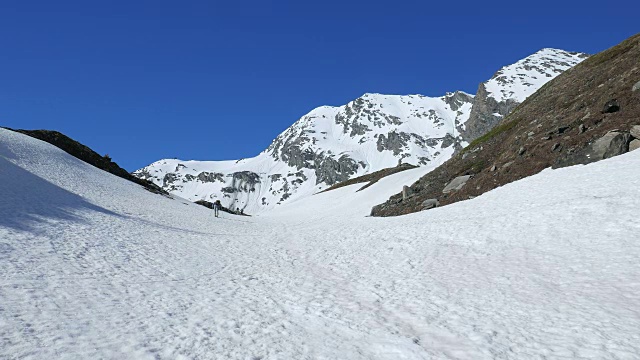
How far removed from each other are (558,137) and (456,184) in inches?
362

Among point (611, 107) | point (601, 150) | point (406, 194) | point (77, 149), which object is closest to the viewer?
point (601, 150)

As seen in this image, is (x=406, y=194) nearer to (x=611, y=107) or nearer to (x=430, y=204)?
(x=430, y=204)

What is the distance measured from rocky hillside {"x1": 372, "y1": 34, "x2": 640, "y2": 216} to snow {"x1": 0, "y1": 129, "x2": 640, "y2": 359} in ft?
10.7

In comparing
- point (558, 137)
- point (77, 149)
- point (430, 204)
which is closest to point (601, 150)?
point (558, 137)

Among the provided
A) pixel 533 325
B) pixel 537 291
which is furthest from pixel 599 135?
pixel 533 325

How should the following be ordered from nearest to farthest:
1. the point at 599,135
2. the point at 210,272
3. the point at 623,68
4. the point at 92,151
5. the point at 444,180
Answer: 1. the point at 210,272
2. the point at 599,135
3. the point at 623,68
4. the point at 444,180
5. the point at 92,151

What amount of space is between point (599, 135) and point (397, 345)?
27078mm

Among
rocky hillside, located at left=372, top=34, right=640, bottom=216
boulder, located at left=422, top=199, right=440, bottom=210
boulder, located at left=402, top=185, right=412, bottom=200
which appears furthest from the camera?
boulder, located at left=402, top=185, right=412, bottom=200

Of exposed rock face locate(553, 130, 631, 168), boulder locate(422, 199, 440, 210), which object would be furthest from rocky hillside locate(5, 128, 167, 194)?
exposed rock face locate(553, 130, 631, 168)

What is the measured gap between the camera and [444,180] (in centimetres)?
4175

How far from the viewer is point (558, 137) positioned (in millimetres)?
31500

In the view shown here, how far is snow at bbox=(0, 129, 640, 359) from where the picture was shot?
7.96 metres

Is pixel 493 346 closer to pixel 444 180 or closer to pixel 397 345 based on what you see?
pixel 397 345

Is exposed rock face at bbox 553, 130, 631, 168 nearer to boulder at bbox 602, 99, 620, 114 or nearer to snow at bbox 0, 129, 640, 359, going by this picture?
snow at bbox 0, 129, 640, 359
